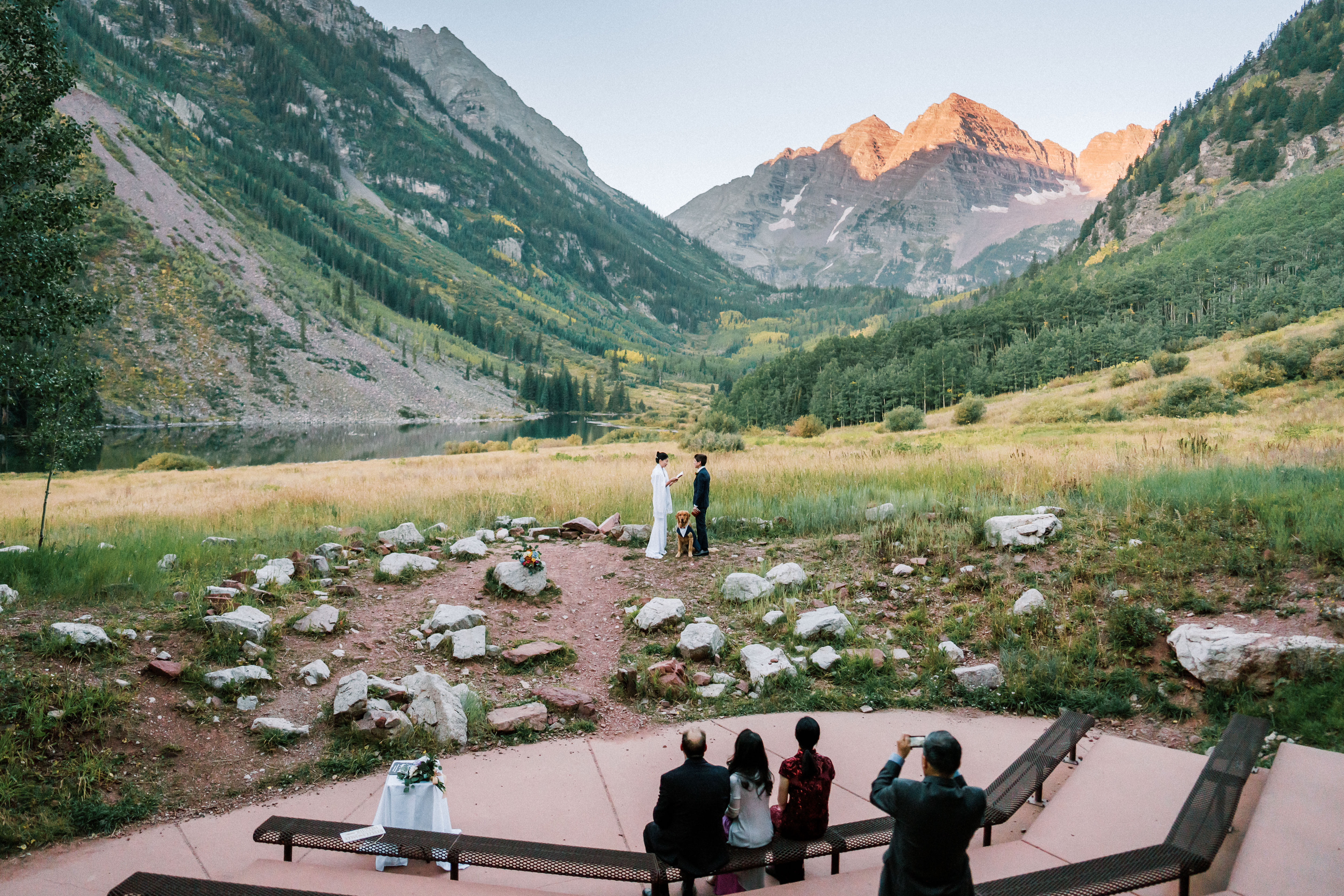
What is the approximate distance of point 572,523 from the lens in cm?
1567

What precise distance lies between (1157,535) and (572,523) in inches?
447

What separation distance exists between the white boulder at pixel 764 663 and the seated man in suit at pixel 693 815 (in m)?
3.92

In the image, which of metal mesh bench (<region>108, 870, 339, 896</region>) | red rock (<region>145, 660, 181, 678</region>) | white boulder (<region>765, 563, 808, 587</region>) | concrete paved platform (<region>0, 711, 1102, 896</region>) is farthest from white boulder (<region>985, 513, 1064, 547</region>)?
red rock (<region>145, 660, 181, 678</region>)

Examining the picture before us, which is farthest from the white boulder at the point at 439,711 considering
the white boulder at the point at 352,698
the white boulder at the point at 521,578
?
the white boulder at the point at 521,578

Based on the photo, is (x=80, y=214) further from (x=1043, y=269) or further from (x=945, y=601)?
(x=1043, y=269)

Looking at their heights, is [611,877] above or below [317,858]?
above

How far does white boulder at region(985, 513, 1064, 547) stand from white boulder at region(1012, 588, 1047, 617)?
73.7 inches

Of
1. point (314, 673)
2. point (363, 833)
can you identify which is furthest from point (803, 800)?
point (314, 673)

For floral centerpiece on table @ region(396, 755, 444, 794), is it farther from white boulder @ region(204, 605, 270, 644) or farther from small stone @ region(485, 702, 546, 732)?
white boulder @ region(204, 605, 270, 644)

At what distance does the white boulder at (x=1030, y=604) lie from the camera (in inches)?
355

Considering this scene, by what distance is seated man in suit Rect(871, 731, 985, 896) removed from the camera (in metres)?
3.20

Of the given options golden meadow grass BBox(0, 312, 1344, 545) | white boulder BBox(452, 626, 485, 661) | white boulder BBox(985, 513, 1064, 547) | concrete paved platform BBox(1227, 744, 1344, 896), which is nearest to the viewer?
concrete paved platform BBox(1227, 744, 1344, 896)

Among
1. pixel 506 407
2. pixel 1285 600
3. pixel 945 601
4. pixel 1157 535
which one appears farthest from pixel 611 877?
pixel 506 407

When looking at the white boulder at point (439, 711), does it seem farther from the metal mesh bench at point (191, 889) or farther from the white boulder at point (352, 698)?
the metal mesh bench at point (191, 889)
